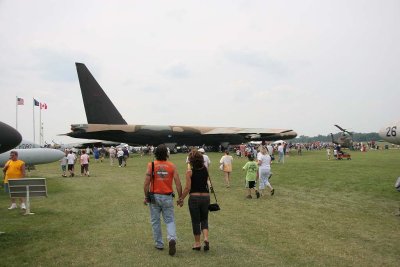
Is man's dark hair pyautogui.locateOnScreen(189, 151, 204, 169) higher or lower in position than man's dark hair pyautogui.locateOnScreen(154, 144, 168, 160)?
lower

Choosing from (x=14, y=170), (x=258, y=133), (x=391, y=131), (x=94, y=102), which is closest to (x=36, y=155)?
(x=14, y=170)

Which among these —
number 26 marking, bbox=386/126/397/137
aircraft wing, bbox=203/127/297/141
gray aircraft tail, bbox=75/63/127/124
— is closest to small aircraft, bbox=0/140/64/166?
gray aircraft tail, bbox=75/63/127/124

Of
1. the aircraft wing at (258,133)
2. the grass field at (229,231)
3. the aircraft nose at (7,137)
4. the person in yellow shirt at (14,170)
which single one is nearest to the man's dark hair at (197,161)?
the grass field at (229,231)

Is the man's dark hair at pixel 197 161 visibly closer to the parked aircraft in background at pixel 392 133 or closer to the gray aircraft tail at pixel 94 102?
the parked aircraft in background at pixel 392 133

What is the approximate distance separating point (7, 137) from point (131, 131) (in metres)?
33.1

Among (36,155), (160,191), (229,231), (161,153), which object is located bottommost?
(229,231)

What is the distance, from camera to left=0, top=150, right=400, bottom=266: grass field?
600cm

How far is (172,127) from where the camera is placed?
44.5 meters

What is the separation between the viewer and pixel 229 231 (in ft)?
25.8

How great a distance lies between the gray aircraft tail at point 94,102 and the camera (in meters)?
37.2

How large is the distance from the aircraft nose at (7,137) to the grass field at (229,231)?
1.81 m

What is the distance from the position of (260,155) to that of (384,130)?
4.92m

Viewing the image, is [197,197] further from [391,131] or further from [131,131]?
[131,131]

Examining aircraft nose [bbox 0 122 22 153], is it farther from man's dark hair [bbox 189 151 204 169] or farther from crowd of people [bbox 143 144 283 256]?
man's dark hair [bbox 189 151 204 169]
